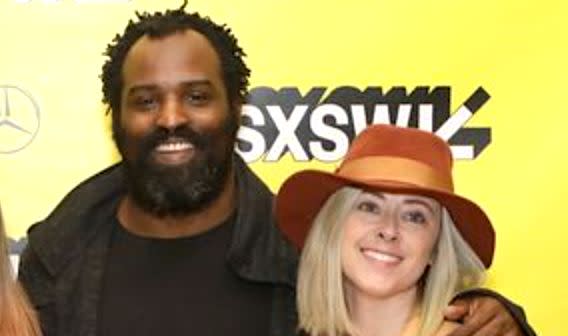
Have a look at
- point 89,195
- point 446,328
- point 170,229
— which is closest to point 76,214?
point 89,195

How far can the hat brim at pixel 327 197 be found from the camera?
131 cm

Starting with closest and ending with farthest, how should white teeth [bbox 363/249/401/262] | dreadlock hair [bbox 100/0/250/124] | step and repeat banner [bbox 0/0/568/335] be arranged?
white teeth [bbox 363/249/401/262] → dreadlock hair [bbox 100/0/250/124] → step and repeat banner [bbox 0/0/568/335]

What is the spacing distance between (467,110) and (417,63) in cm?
13

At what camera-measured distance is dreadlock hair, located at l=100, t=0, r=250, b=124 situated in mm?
1602

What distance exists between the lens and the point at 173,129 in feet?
4.93

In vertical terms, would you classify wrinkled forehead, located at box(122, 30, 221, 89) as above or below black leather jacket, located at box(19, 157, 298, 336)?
above

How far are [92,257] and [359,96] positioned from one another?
2.09 ft

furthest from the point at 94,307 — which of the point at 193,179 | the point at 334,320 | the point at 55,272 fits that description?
the point at 334,320

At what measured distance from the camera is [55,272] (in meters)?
1.57

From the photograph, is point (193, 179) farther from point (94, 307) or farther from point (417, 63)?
point (417, 63)

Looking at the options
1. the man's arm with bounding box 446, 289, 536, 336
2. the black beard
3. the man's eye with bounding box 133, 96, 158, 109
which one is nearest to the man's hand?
the man's arm with bounding box 446, 289, 536, 336

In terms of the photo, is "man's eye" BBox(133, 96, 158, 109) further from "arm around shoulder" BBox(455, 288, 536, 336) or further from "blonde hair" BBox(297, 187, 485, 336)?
"arm around shoulder" BBox(455, 288, 536, 336)

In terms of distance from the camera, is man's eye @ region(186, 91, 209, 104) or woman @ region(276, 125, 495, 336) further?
man's eye @ region(186, 91, 209, 104)

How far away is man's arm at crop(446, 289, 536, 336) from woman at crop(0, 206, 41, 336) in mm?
573
